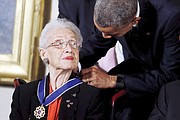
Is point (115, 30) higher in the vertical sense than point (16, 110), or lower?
higher

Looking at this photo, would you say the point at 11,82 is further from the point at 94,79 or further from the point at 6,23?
the point at 94,79

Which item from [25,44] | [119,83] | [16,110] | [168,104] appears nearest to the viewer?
[168,104]

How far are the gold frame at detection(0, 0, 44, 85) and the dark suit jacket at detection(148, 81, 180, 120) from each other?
94cm

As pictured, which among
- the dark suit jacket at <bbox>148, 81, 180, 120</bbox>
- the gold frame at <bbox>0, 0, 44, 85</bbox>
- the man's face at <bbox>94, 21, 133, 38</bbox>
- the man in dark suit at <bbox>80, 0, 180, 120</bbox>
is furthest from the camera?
the gold frame at <bbox>0, 0, 44, 85</bbox>

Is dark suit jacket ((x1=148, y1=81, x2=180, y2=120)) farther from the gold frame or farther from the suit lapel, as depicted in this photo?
the gold frame

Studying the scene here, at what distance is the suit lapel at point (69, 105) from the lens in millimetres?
1565

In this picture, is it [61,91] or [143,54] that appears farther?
[143,54]

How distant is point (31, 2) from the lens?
2320 millimetres

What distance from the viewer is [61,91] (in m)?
1.58

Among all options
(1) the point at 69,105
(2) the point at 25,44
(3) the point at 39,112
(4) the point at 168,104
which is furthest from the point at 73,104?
(2) the point at 25,44

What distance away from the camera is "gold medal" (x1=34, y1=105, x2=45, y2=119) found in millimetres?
1563

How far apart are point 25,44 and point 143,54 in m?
0.78

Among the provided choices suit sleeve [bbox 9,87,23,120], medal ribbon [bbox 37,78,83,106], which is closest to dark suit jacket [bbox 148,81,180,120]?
medal ribbon [bbox 37,78,83,106]

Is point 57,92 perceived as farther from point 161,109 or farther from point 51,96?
point 161,109
